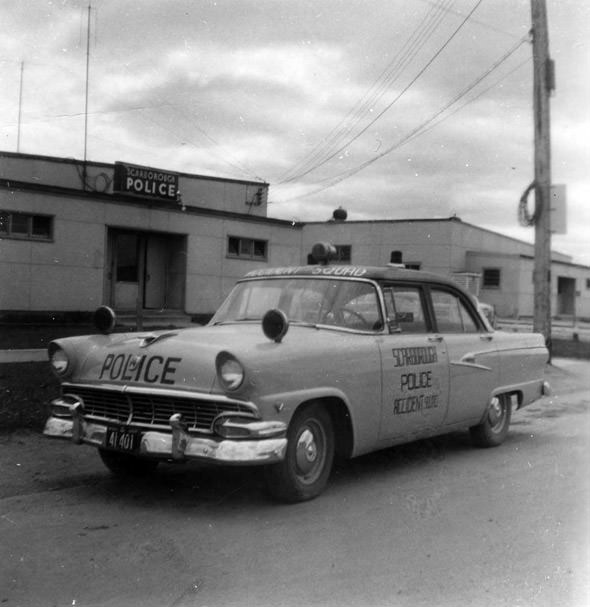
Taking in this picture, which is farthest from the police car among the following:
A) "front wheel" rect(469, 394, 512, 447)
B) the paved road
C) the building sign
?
the building sign

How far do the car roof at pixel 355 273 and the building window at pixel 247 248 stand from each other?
1315 cm

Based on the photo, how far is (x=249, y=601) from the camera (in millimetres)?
3271

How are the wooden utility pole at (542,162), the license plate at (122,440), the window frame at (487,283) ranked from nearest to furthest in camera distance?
the license plate at (122,440)
the wooden utility pole at (542,162)
the window frame at (487,283)

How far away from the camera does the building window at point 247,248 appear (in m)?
19.3

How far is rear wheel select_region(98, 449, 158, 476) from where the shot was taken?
537cm

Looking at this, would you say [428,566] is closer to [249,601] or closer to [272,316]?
[249,601]

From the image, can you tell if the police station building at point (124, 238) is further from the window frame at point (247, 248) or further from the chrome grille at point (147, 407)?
the chrome grille at point (147, 407)

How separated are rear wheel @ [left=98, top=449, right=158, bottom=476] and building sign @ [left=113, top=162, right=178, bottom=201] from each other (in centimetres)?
1272

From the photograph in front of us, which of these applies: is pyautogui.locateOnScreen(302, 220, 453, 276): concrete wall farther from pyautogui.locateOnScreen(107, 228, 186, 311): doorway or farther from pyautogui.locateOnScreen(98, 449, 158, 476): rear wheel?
pyautogui.locateOnScreen(98, 449, 158, 476): rear wheel

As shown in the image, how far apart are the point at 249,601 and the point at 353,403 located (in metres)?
1.95

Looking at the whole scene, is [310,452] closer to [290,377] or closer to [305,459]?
[305,459]

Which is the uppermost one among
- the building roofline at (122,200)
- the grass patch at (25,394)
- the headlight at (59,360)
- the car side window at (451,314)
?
the building roofline at (122,200)

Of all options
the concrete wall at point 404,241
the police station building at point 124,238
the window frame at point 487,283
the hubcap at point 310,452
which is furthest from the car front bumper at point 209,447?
the window frame at point 487,283

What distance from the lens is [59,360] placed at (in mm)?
5176
